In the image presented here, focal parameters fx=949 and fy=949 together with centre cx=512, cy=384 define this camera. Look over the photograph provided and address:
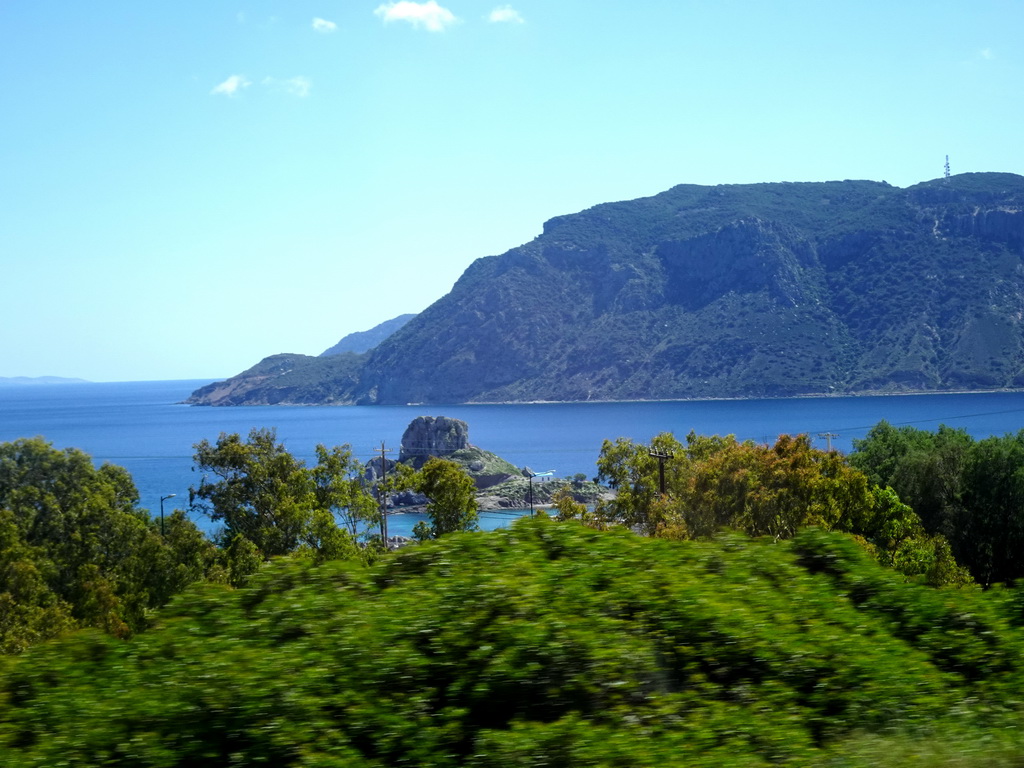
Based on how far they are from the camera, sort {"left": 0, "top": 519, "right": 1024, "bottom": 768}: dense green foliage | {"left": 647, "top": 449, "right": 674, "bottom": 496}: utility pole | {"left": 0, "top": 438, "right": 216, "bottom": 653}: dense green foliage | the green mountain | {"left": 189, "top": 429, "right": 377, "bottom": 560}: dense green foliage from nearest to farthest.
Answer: {"left": 0, "top": 519, "right": 1024, "bottom": 768}: dense green foliage, {"left": 0, "top": 438, "right": 216, "bottom": 653}: dense green foliage, {"left": 189, "top": 429, "right": 377, "bottom": 560}: dense green foliage, {"left": 647, "top": 449, "right": 674, "bottom": 496}: utility pole, the green mountain

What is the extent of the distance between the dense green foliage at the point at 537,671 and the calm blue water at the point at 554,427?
71900 mm

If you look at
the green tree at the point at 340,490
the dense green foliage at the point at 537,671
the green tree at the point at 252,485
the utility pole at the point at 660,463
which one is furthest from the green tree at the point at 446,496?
the dense green foliage at the point at 537,671

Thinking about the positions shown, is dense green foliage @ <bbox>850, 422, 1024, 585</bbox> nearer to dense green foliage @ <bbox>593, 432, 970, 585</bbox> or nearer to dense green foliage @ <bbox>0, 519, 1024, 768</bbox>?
dense green foliage @ <bbox>593, 432, 970, 585</bbox>

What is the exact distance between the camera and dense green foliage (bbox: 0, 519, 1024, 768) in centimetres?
469

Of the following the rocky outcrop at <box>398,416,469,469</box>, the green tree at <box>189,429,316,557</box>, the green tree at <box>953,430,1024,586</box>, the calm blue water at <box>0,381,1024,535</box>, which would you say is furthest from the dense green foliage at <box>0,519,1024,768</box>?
the rocky outcrop at <box>398,416,469,469</box>

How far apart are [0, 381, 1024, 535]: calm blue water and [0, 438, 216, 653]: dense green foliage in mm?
49474

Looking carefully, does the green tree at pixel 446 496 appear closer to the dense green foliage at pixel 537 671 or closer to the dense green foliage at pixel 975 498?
the dense green foliage at pixel 975 498

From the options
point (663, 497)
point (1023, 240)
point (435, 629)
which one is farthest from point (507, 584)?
point (1023, 240)

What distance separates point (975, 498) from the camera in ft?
112

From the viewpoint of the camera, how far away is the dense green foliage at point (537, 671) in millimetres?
4691

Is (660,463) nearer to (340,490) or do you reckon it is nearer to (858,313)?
(340,490)

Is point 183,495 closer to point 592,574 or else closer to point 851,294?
point 592,574

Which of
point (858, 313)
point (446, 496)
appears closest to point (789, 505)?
point (446, 496)

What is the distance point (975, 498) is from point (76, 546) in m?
29.9
